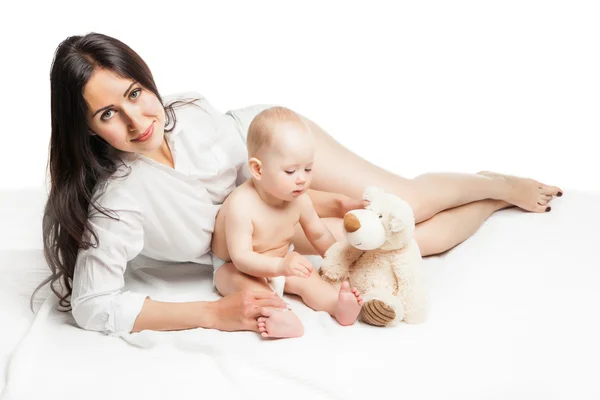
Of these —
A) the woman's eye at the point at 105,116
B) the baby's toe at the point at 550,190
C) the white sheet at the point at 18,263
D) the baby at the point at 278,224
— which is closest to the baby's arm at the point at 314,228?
the baby at the point at 278,224

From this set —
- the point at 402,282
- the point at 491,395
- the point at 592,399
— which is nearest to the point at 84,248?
the point at 402,282

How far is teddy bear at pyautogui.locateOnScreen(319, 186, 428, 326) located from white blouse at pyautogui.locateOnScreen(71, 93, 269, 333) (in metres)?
0.42

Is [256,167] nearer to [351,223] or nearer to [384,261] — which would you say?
[351,223]

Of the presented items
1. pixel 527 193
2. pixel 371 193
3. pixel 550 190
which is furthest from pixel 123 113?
pixel 550 190

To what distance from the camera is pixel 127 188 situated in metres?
2.29

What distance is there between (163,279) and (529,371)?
1120mm

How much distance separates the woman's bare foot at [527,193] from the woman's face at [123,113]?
1332 millimetres

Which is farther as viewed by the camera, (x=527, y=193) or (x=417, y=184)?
(x=527, y=193)

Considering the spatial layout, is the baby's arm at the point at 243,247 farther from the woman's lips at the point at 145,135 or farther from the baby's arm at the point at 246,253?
the woman's lips at the point at 145,135

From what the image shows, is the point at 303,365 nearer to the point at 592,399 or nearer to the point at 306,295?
the point at 306,295

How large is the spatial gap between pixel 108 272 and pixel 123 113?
43 cm

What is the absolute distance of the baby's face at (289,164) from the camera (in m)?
2.18

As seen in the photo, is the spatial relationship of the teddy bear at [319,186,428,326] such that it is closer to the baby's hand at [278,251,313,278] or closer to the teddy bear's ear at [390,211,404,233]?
the teddy bear's ear at [390,211,404,233]

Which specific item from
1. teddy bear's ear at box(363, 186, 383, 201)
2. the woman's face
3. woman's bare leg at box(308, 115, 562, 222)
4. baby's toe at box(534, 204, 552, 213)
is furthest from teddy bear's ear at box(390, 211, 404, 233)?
baby's toe at box(534, 204, 552, 213)
